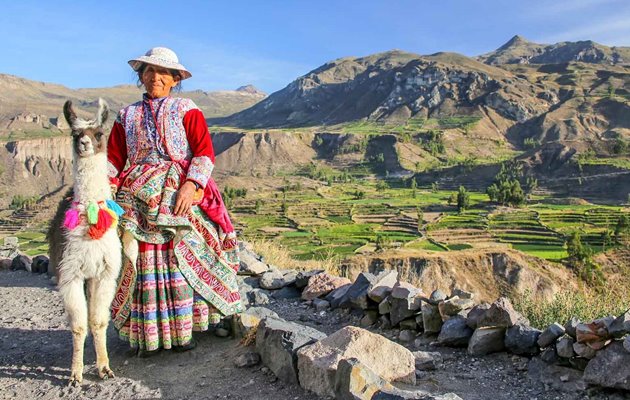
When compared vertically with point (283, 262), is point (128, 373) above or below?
above

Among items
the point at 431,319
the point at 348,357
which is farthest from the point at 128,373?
the point at 431,319

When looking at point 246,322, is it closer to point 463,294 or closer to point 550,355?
point 463,294

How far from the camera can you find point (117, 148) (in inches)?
177

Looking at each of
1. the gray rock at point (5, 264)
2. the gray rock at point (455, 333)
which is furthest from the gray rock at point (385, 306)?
the gray rock at point (5, 264)

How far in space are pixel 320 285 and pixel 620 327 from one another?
3.73 meters

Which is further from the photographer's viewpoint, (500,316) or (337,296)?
(337,296)

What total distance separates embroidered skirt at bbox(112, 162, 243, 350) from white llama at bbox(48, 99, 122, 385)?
0.83 feet

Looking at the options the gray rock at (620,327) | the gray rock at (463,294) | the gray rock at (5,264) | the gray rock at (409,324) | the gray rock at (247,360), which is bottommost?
the gray rock at (5,264)

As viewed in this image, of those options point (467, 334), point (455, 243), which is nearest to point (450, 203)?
point (455, 243)

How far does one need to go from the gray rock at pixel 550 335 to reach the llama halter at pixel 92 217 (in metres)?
3.51

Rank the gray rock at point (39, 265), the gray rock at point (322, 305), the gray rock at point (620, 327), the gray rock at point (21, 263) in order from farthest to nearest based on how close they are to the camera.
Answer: the gray rock at point (21, 263) < the gray rock at point (39, 265) < the gray rock at point (322, 305) < the gray rock at point (620, 327)

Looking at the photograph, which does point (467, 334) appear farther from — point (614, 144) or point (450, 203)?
point (614, 144)

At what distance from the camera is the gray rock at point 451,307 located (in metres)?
4.88

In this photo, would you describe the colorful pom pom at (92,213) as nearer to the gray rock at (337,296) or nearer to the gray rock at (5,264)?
the gray rock at (337,296)
